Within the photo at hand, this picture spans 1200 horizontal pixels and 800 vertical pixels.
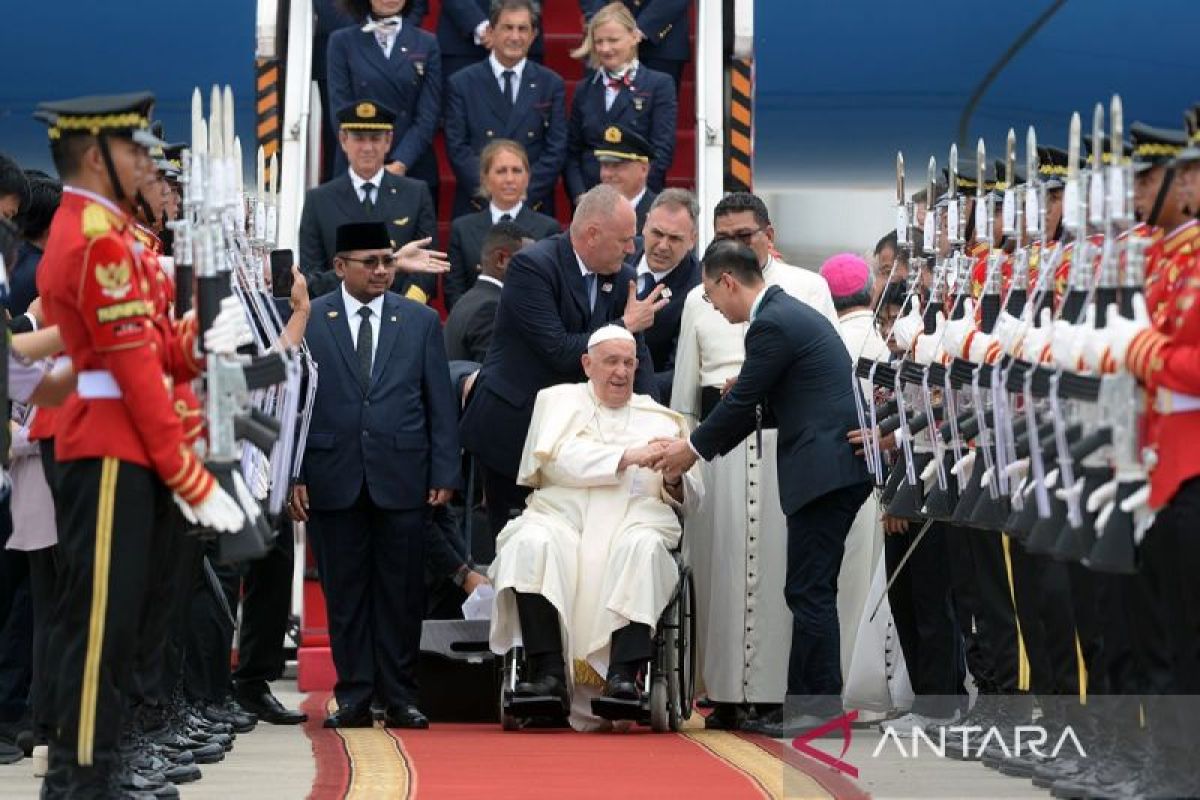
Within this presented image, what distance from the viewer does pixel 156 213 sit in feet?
22.4

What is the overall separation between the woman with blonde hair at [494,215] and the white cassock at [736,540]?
1614 millimetres

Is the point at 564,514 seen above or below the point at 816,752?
above

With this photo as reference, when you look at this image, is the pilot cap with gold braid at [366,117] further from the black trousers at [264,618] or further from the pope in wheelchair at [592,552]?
the black trousers at [264,618]

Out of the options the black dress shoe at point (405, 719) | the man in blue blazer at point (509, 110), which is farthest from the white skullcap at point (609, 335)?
the man in blue blazer at point (509, 110)

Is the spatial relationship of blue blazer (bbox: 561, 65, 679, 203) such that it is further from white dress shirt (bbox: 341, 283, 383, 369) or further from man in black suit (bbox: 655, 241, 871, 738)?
man in black suit (bbox: 655, 241, 871, 738)

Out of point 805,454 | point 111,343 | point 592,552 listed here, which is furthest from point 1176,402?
point 592,552

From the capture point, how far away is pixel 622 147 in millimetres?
11344

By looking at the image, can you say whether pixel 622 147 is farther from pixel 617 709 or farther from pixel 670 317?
pixel 617 709

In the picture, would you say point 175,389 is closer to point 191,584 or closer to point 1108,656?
point 191,584

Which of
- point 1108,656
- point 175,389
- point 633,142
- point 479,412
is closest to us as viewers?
point 175,389

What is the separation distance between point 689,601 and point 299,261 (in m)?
2.79

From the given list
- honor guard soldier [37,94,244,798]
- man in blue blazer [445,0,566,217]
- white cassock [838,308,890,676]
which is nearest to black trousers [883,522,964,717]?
white cassock [838,308,890,676]

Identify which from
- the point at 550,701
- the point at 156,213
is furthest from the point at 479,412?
the point at 156,213

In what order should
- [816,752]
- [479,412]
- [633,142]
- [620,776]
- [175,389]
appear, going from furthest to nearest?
[633,142], [479,412], [816,752], [620,776], [175,389]
